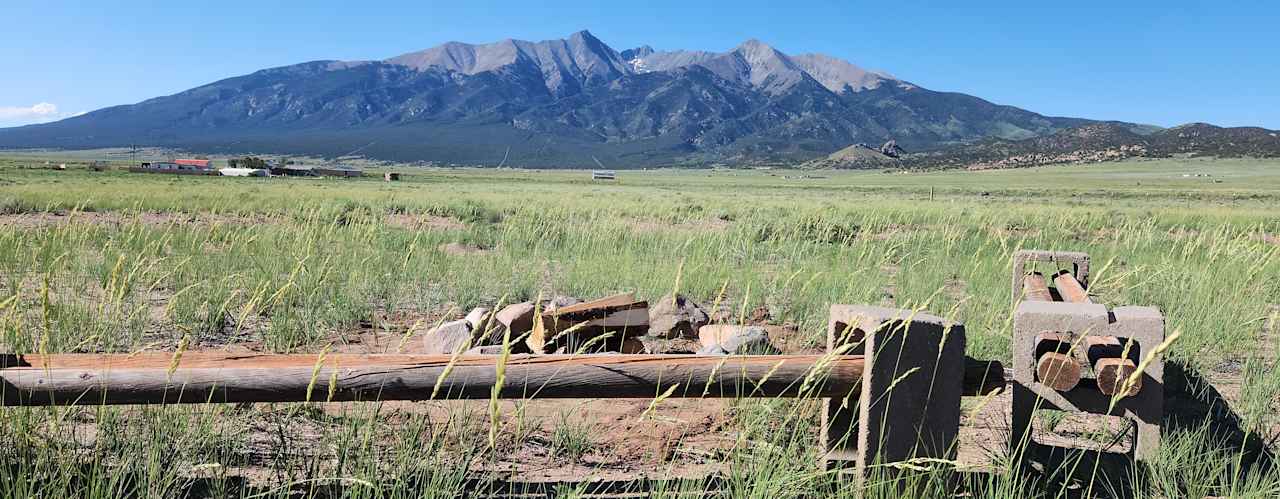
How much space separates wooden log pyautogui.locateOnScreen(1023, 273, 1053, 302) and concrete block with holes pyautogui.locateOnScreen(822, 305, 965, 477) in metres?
2.21

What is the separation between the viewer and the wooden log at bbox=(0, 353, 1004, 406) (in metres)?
2.58

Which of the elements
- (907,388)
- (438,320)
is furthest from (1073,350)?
(438,320)

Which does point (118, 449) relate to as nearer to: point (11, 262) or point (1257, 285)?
point (11, 262)

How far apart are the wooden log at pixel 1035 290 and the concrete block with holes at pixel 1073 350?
1687 millimetres

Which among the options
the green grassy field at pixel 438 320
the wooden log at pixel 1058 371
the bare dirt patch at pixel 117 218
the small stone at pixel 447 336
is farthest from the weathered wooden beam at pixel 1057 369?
the bare dirt patch at pixel 117 218

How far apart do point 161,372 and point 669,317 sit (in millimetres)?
3650

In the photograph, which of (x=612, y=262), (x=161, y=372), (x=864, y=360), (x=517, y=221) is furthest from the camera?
(x=517, y=221)

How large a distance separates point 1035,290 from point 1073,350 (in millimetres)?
2097

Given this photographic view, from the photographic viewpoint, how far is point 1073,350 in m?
3.05

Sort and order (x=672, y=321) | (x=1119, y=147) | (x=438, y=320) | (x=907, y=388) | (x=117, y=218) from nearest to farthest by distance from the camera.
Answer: (x=907, y=388), (x=672, y=321), (x=438, y=320), (x=117, y=218), (x=1119, y=147)

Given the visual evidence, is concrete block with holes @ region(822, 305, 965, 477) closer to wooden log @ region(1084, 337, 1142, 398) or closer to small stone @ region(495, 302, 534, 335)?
wooden log @ region(1084, 337, 1142, 398)

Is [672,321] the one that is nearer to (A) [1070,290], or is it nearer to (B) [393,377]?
(A) [1070,290]

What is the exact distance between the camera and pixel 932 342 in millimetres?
2758

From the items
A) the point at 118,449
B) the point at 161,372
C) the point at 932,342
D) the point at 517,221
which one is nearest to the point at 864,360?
the point at 932,342
